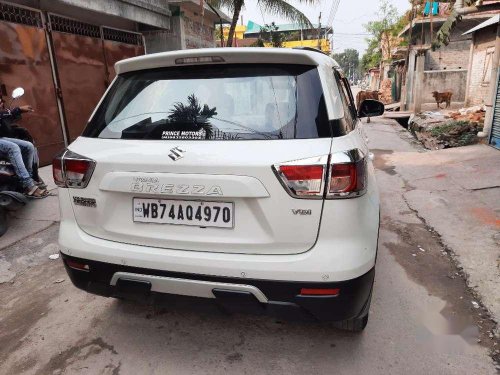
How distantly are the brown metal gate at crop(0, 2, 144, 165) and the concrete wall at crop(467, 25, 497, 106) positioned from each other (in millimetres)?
11847

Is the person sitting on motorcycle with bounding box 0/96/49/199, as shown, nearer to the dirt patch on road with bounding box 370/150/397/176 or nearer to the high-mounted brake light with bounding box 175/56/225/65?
the high-mounted brake light with bounding box 175/56/225/65

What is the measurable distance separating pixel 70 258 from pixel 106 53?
6.90m

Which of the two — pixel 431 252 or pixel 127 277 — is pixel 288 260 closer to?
pixel 127 277

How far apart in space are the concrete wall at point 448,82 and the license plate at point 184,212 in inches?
751

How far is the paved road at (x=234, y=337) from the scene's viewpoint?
7.09 ft

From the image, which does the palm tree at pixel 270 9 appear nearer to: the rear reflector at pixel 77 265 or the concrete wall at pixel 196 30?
the concrete wall at pixel 196 30

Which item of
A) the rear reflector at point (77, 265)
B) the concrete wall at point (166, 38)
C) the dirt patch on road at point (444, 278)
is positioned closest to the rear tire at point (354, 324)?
the dirt patch on road at point (444, 278)

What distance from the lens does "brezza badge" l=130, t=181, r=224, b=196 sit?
1.81m

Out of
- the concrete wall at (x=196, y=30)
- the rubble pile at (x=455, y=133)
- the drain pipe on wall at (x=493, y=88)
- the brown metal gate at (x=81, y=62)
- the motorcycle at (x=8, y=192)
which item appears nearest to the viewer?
the motorcycle at (x=8, y=192)

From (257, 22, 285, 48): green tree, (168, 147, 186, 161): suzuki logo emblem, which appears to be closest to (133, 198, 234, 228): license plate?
(168, 147, 186, 161): suzuki logo emblem

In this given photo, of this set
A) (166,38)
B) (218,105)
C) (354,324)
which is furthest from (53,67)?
(354,324)

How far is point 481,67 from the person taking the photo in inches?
529

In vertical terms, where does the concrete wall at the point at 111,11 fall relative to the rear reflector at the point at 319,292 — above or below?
A: above

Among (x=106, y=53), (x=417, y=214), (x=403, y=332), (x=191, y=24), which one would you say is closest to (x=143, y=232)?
(x=403, y=332)
